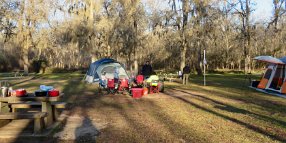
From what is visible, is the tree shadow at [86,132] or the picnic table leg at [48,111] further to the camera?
the picnic table leg at [48,111]

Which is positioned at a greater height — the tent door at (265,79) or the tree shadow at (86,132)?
the tent door at (265,79)

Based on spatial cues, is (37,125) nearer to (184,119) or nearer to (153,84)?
(184,119)

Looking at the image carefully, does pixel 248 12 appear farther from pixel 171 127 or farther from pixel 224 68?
pixel 171 127

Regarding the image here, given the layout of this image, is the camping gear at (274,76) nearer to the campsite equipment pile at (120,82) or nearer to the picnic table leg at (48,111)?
the campsite equipment pile at (120,82)

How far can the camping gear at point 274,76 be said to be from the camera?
48.0ft

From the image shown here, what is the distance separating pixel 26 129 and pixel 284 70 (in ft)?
39.6

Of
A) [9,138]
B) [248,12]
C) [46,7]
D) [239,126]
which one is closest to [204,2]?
[248,12]

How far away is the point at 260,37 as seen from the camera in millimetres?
41281

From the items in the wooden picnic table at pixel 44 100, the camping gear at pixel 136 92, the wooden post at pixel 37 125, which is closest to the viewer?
the wooden post at pixel 37 125

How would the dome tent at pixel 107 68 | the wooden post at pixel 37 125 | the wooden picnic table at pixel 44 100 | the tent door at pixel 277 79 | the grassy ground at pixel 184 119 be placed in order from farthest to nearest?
the dome tent at pixel 107 68, the tent door at pixel 277 79, the wooden picnic table at pixel 44 100, the wooden post at pixel 37 125, the grassy ground at pixel 184 119

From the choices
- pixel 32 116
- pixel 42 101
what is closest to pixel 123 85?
pixel 42 101

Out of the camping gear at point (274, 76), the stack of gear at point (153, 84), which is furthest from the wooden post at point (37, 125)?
the camping gear at point (274, 76)

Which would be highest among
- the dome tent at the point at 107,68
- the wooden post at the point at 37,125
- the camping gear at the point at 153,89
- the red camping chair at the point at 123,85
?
the dome tent at the point at 107,68

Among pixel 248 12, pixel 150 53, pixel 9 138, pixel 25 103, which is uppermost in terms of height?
pixel 248 12
